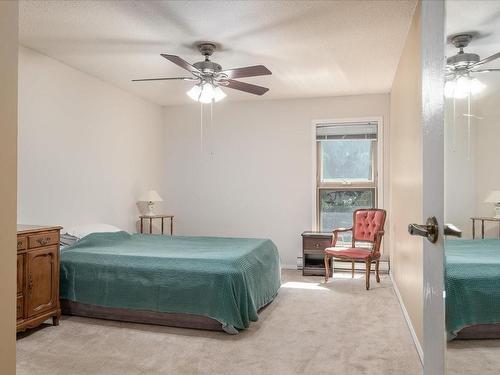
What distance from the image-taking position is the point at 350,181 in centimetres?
593

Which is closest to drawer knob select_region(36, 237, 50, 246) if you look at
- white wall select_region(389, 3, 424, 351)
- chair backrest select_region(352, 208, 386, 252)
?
white wall select_region(389, 3, 424, 351)

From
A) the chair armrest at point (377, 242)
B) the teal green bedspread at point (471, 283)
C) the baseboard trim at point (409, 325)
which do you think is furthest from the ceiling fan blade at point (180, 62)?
the chair armrest at point (377, 242)

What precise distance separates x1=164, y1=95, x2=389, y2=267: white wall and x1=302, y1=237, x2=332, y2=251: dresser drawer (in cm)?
46

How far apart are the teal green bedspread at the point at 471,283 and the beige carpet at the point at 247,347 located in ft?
5.23

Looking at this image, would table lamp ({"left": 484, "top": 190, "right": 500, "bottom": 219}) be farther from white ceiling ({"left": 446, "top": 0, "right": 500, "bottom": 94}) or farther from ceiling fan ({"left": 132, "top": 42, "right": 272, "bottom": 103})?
ceiling fan ({"left": 132, "top": 42, "right": 272, "bottom": 103})

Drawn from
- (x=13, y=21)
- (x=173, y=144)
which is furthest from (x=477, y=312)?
(x=173, y=144)

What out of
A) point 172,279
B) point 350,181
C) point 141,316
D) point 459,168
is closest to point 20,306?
point 141,316

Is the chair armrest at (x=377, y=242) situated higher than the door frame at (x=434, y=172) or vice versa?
the door frame at (x=434, y=172)

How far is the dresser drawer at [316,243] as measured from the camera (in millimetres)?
5488

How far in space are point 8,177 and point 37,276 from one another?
2.23 metres

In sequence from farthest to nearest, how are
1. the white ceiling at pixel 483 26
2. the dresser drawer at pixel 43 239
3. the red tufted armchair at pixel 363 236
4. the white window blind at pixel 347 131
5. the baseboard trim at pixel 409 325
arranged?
the white window blind at pixel 347 131, the red tufted armchair at pixel 363 236, the dresser drawer at pixel 43 239, the baseboard trim at pixel 409 325, the white ceiling at pixel 483 26

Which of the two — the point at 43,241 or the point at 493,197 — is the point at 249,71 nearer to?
the point at 43,241

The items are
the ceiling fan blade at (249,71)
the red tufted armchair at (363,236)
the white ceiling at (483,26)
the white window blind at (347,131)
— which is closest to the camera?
the white ceiling at (483,26)

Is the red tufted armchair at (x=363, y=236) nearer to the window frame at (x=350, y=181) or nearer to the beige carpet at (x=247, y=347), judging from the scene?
the window frame at (x=350, y=181)
